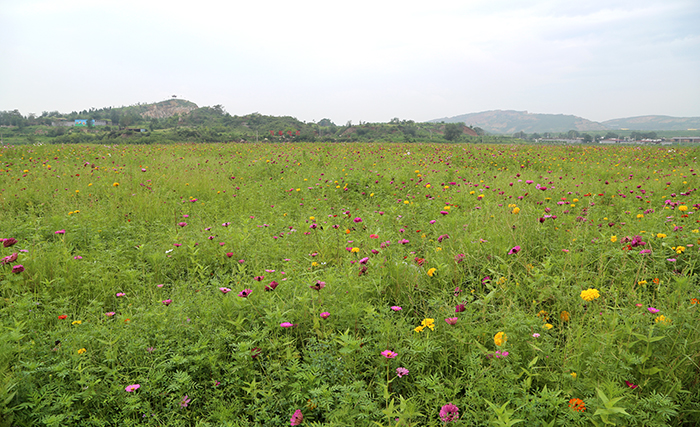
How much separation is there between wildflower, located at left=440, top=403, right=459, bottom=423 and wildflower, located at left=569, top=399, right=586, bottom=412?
0.53m

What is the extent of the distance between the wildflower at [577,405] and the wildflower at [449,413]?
1.75 ft

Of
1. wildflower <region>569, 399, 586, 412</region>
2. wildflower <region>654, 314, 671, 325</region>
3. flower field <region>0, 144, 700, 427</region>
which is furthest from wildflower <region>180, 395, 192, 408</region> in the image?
wildflower <region>654, 314, 671, 325</region>

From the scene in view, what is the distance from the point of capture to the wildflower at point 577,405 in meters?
1.51

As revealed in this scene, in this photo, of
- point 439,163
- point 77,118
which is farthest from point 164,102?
point 439,163

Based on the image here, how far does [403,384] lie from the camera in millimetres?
1957

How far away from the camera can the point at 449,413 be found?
1.54 metres

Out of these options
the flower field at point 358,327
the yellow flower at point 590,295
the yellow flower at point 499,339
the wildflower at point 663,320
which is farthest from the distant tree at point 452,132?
the yellow flower at point 499,339

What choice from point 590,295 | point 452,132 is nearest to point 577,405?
point 590,295

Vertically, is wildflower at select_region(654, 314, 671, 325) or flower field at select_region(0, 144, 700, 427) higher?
wildflower at select_region(654, 314, 671, 325)

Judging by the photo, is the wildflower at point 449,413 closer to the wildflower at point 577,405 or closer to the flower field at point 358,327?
the flower field at point 358,327

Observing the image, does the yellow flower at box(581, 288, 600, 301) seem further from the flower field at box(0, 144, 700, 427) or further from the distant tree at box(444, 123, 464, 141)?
the distant tree at box(444, 123, 464, 141)

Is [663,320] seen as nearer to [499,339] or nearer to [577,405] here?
[577,405]

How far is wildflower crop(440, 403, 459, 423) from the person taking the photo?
1515mm

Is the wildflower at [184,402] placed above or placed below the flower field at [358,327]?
below
